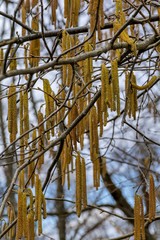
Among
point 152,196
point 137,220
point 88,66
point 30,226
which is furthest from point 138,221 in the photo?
point 88,66

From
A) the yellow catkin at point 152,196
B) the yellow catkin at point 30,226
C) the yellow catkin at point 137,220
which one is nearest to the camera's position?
the yellow catkin at point 30,226

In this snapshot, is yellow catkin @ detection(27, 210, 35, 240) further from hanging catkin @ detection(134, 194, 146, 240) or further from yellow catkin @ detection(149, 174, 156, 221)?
yellow catkin @ detection(149, 174, 156, 221)

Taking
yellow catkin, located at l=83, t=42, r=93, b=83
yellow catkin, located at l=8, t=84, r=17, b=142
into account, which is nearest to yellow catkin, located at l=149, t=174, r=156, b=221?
yellow catkin, located at l=83, t=42, r=93, b=83

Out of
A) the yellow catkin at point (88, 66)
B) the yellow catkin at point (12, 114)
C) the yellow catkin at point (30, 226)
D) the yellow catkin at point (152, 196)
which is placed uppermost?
the yellow catkin at point (88, 66)

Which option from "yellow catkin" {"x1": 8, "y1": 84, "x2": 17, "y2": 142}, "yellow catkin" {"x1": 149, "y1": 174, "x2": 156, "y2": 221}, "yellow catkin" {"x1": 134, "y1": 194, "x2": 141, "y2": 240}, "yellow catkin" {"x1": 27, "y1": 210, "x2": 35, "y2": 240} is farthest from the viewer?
"yellow catkin" {"x1": 149, "y1": 174, "x2": 156, "y2": 221}

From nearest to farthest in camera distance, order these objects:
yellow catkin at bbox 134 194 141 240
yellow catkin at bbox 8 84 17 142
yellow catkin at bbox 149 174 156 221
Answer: yellow catkin at bbox 8 84 17 142 → yellow catkin at bbox 134 194 141 240 → yellow catkin at bbox 149 174 156 221

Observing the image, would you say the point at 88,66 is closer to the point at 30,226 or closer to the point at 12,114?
the point at 12,114

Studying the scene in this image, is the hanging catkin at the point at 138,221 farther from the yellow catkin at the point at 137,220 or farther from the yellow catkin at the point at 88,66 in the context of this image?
the yellow catkin at the point at 88,66

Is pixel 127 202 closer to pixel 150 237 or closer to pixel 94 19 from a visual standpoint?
pixel 150 237

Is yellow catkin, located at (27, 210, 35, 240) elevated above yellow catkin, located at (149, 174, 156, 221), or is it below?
below

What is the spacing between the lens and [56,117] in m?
2.88

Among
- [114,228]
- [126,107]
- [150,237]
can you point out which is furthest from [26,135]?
[114,228]

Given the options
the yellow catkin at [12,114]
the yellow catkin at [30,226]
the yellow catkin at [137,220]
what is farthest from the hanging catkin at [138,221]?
the yellow catkin at [12,114]

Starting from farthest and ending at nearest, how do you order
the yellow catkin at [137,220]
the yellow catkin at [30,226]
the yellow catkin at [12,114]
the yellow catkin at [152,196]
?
the yellow catkin at [152,196] → the yellow catkin at [137,220] → the yellow catkin at [12,114] → the yellow catkin at [30,226]
